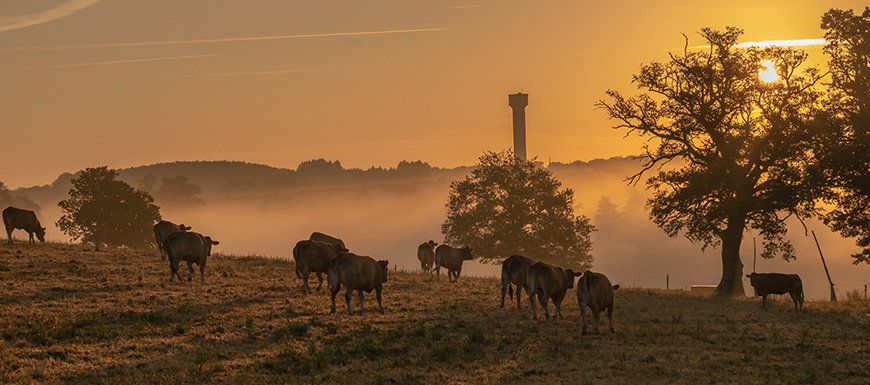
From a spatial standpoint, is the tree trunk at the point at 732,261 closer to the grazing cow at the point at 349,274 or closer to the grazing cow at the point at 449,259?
the grazing cow at the point at 449,259

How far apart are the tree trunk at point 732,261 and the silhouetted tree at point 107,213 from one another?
178 feet

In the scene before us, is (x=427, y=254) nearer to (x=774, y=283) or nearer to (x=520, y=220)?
(x=774, y=283)

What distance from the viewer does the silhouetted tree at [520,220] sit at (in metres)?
71.4

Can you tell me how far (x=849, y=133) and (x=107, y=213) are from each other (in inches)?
2499

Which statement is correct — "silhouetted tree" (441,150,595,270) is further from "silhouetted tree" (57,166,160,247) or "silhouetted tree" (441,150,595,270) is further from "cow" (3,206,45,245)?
"cow" (3,206,45,245)

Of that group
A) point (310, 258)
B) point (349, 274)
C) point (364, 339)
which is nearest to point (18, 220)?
point (310, 258)

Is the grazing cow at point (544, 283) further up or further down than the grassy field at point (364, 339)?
further up

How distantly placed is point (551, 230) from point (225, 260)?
35.9 m

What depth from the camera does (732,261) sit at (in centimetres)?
4588

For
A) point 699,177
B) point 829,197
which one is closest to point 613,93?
point 699,177

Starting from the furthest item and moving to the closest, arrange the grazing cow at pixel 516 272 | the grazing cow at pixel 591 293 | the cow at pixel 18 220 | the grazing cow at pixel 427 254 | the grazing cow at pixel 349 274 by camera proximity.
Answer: the grazing cow at pixel 427 254 → the cow at pixel 18 220 → the grazing cow at pixel 516 272 → the grazing cow at pixel 349 274 → the grazing cow at pixel 591 293

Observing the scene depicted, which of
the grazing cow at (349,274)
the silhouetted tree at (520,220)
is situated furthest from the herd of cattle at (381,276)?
the silhouetted tree at (520,220)

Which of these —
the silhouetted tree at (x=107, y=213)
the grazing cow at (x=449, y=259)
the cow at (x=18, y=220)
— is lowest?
the grazing cow at (x=449, y=259)

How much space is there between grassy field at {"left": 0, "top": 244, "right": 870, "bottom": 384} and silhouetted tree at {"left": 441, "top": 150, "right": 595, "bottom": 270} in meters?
38.7
